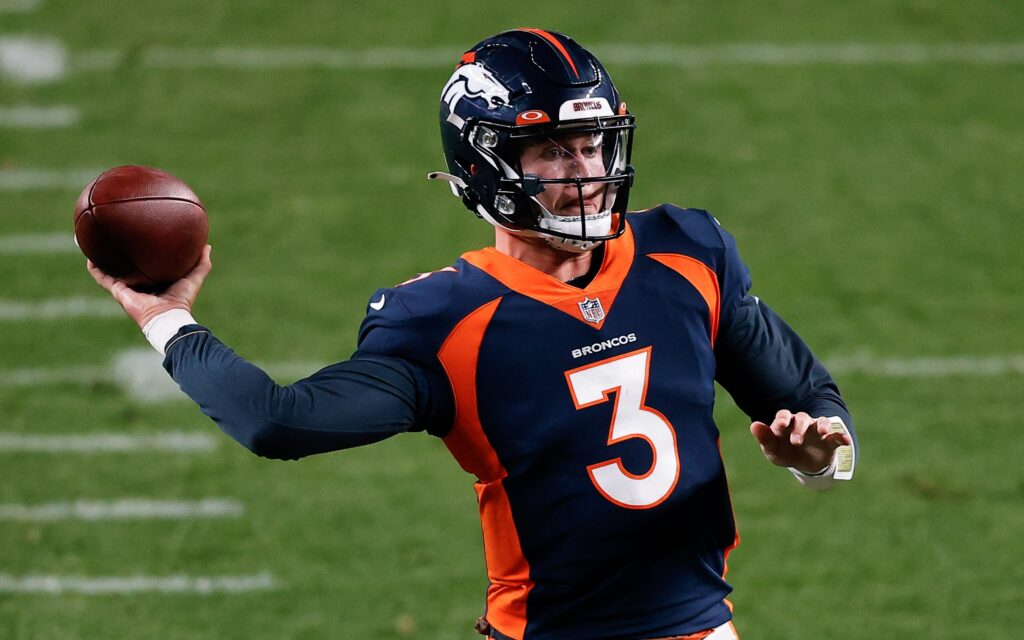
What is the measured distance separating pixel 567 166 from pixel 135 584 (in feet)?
9.50

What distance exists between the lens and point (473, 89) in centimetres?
342

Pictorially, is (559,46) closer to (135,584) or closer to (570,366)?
(570,366)

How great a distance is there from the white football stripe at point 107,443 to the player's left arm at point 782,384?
320 centimetres

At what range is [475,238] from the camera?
7.40 meters

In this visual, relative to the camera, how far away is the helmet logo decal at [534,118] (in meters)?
3.28

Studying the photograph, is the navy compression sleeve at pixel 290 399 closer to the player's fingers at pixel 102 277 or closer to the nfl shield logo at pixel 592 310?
the player's fingers at pixel 102 277

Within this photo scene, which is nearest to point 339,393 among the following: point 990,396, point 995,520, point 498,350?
point 498,350

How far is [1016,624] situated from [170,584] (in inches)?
117

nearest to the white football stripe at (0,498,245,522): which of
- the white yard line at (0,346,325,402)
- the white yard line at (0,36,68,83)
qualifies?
the white yard line at (0,346,325,402)

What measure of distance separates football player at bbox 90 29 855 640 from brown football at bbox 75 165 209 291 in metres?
0.05

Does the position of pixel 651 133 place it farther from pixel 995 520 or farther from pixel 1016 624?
pixel 1016 624

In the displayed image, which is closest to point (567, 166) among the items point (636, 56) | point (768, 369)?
point (768, 369)

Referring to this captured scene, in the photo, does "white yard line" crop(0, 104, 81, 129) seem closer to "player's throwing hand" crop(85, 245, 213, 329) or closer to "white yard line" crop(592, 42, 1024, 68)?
"white yard line" crop(592, 42, 1024, 68)

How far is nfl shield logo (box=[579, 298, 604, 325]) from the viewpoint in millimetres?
3273
